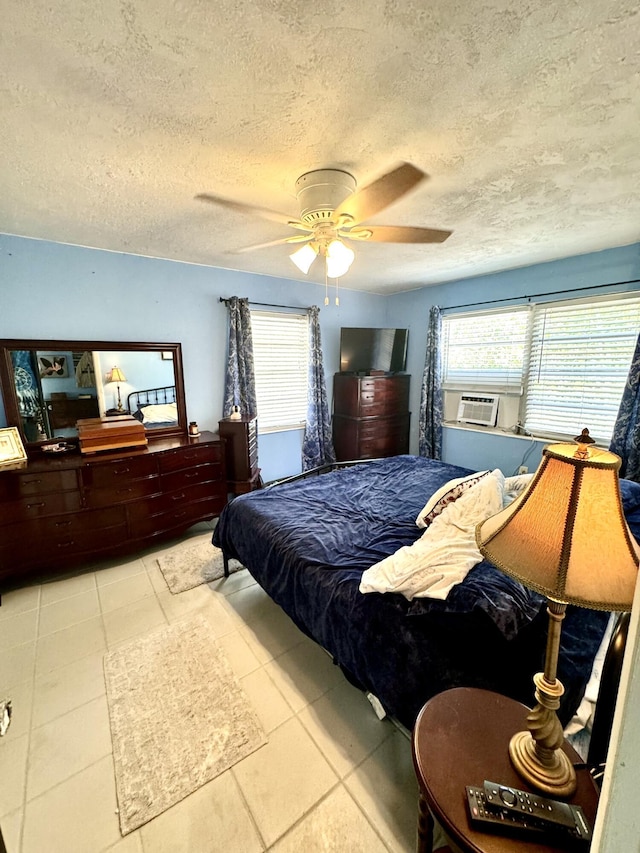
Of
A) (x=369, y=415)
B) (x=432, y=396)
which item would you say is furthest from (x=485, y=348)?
(x=369, y=415)

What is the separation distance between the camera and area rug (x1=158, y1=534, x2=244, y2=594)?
2.55m

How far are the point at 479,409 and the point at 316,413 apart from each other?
1.96 metres

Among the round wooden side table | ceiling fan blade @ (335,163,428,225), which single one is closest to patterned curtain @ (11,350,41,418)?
ceiling fan blade @ (335,163,428,225)

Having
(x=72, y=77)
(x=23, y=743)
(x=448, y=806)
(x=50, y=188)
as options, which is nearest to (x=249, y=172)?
(x=72, y=77)

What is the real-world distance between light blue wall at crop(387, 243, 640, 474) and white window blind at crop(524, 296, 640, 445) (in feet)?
0.55

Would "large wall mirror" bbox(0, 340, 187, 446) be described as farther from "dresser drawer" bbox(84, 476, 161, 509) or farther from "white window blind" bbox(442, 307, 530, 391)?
"white window blind" bbox(442, 307, 530, 391)

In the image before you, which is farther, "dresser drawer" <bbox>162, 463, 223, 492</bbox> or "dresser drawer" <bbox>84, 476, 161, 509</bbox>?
"dresser drawer" <bbox>162, 463, 223, 492</bbox>

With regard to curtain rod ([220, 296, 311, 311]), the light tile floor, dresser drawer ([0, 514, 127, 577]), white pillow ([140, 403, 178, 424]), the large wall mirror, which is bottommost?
the light tile floor

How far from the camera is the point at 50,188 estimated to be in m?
1.85

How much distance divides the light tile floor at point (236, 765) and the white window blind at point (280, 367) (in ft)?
7.69

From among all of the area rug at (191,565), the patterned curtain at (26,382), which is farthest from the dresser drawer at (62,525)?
the patterned curtain at (26,382)

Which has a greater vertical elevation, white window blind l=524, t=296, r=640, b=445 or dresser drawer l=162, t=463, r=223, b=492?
white window blind l=524, t=296, r=640, b=445

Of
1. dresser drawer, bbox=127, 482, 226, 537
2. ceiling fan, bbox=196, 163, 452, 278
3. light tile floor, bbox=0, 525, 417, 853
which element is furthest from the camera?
dresser drawer, bbox=127, 482, 226, 537

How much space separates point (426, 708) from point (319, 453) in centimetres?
343
